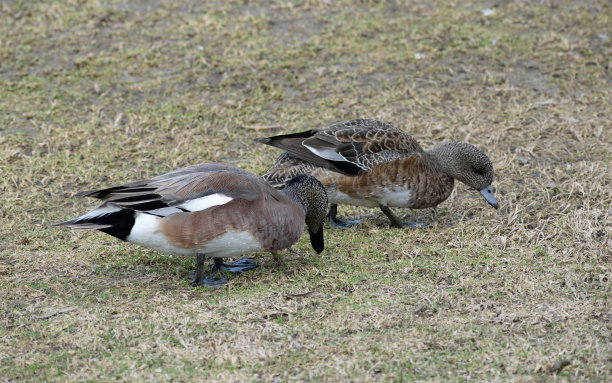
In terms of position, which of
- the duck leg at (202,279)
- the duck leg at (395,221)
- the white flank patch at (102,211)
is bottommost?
the duck leg at (395,221)

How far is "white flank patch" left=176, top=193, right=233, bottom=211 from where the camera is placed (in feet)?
13.9

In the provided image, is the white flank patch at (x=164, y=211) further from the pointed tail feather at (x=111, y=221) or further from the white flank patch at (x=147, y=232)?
the pointed tail feather at (x=111, y=221)

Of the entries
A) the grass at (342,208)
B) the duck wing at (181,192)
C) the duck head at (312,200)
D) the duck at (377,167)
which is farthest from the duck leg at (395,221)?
the duck wing at (181,192)

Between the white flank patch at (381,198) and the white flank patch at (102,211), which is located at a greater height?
the white flank patch at (102,211)

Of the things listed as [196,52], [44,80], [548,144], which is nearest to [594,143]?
[548,144]

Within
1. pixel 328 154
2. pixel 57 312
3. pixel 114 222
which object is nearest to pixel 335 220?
pixel 328 154

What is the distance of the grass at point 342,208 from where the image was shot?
3.61m

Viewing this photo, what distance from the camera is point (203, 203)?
4242mm

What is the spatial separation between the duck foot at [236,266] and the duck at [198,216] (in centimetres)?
14

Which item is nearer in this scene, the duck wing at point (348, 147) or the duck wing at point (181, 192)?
the duck wing at point (181, 192)

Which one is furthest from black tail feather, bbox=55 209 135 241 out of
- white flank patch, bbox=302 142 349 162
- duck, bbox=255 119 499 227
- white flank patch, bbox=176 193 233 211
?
white flank patch, bbox=302 142 349 162

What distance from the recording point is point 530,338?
365 cm

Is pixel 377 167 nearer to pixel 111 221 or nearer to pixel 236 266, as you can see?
pixel 236 266

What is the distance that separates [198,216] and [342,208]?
1891 millimetres
